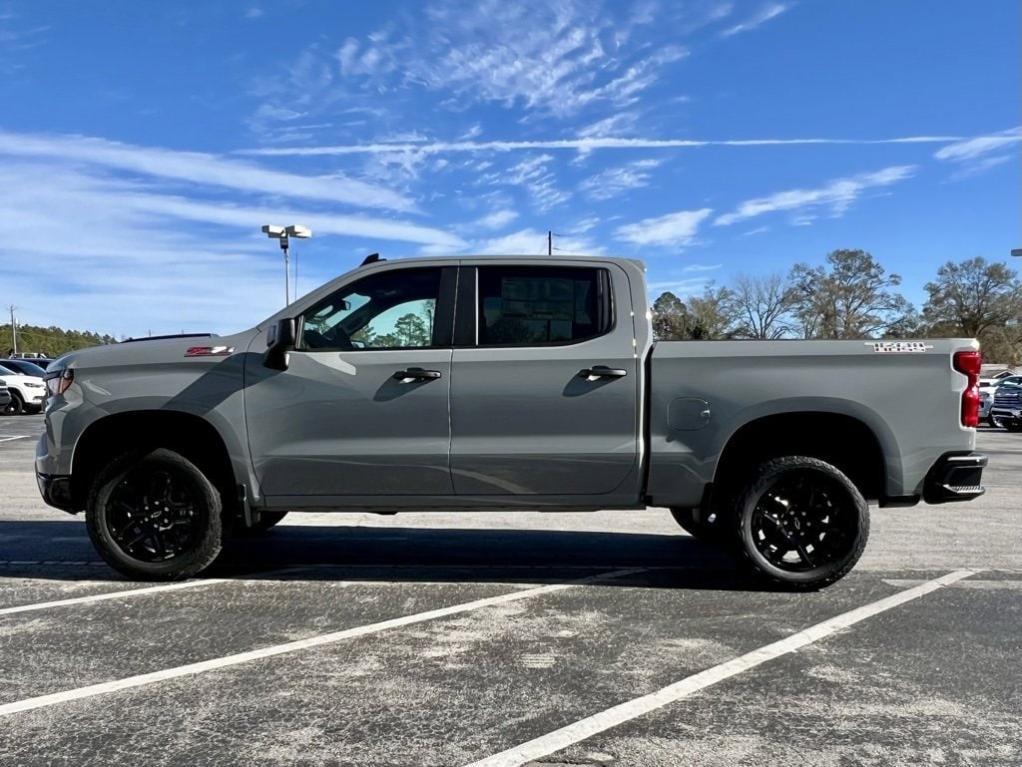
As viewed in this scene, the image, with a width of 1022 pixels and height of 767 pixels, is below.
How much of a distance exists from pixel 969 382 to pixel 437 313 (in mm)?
3196

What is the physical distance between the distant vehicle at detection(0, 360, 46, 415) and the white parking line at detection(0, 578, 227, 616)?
22472mm

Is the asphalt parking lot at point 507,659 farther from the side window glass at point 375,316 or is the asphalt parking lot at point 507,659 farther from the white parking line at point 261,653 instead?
the side window glass at point 375,316

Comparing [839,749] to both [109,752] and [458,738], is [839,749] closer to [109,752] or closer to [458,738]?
[458,738]

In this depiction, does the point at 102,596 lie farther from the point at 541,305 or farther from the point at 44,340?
the point at 44,340

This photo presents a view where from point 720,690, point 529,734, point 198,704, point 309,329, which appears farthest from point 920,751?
point 309,329

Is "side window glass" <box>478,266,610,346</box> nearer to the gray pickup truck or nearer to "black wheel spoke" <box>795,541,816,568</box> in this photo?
the gray pickup truck

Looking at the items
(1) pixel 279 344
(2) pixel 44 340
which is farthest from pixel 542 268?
(2) pixel 44 340

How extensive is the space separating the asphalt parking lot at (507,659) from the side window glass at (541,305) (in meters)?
1.58

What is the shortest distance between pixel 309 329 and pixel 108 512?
1.72 meters

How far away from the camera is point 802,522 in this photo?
194 inches

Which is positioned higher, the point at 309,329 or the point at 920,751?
the point at 309,329

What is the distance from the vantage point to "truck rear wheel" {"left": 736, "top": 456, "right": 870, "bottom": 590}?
4785 mm

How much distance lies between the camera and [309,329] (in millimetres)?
5012

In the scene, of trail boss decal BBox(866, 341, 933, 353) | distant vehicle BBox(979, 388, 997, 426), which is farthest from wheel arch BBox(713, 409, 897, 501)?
distant vehicle BBox(979, 388, 997, 426)
